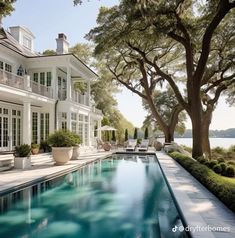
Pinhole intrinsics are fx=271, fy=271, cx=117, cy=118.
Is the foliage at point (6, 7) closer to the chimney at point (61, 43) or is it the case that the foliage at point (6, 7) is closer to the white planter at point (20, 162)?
the white planter at point (20, 162)

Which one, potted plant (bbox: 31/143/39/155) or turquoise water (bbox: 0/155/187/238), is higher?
potted plant (bbox: 31/143/39/155)

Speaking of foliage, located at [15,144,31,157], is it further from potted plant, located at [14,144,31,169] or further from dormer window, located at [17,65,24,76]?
dormer window, located at [17,65,24,76]

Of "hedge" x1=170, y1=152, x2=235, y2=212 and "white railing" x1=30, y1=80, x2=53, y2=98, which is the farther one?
"white railing" x1=30, y1=80, x2=53, y2=98

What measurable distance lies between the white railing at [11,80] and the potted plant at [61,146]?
3.53 meters

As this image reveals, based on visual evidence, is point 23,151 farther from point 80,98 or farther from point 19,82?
point 80,98

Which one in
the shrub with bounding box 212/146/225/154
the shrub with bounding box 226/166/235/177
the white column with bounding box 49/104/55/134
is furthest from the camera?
the shrub with bounding box 212/146/225/154

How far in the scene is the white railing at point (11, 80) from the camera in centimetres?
1375

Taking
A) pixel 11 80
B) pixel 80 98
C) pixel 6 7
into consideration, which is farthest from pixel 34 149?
pixel 6 7

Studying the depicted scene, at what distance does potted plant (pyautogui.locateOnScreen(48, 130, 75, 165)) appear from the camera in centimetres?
Result: 1423

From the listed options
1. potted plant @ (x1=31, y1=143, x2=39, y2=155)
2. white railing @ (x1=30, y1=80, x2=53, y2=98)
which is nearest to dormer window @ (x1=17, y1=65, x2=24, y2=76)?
white railing @ (x1=30, y1=80, x2=53, y2=98)

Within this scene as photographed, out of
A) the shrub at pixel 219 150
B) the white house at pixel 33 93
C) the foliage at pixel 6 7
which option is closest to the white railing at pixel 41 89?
the white house at pixel 33 93

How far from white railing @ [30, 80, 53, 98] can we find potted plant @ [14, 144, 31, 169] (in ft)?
17.3

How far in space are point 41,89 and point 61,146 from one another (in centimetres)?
572

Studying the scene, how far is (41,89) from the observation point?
1841cm
